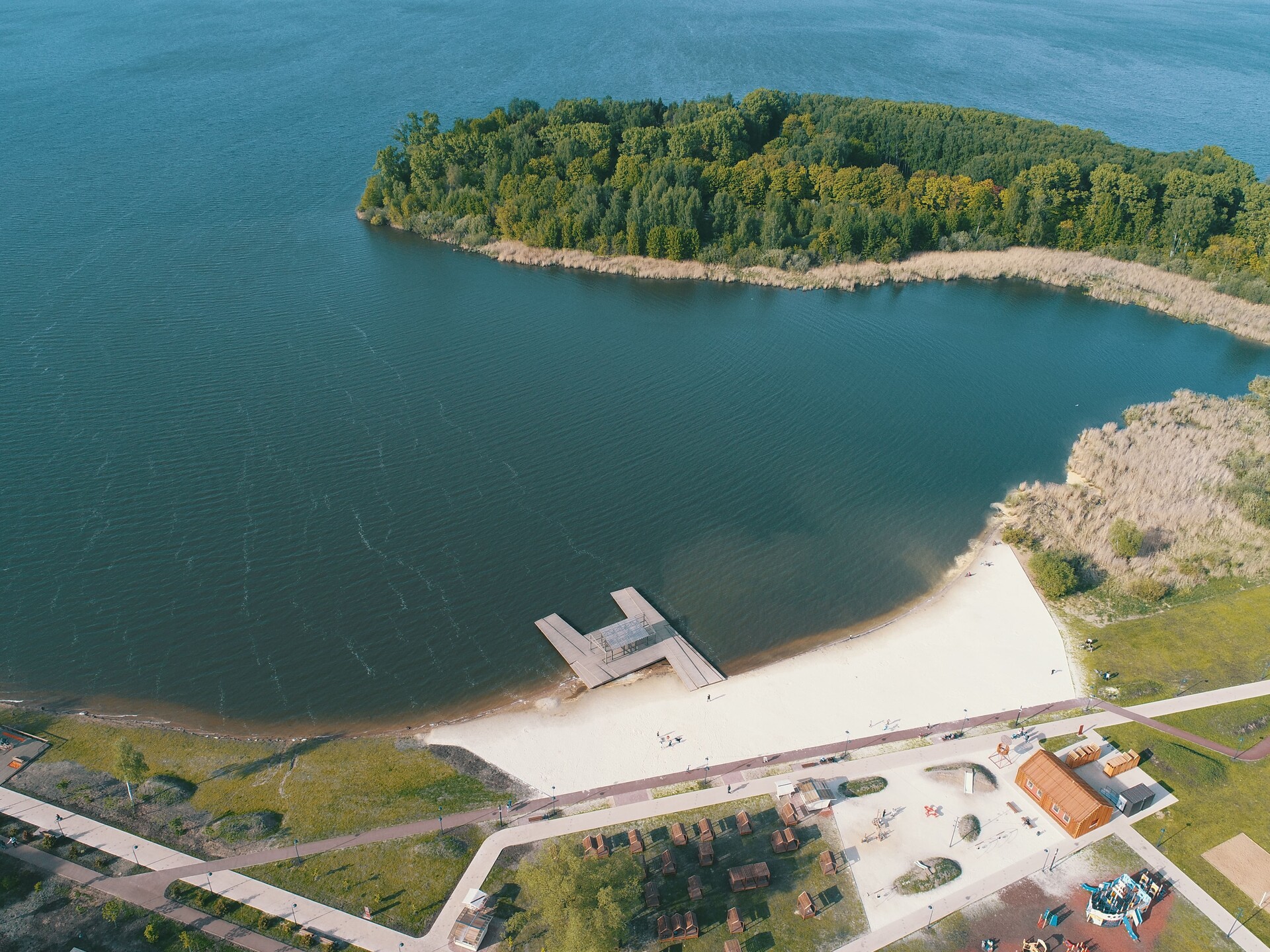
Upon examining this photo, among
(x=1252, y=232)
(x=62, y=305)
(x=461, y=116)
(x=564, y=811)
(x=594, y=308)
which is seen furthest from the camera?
(x=461, y=116)

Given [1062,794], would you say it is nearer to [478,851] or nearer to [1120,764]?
[1120,764]

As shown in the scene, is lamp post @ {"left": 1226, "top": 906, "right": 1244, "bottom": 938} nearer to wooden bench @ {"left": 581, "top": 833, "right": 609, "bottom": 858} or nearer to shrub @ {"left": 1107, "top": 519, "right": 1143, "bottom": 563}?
shrub @ {"left": 1107, "top": 519, "right": 1143, "bottom": 563}

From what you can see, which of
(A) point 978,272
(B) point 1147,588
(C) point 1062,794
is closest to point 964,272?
(A) point 978,272

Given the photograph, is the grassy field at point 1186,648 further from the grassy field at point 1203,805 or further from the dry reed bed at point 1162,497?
the grassy field at point 1203,805

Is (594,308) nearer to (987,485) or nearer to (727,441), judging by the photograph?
(727,441)

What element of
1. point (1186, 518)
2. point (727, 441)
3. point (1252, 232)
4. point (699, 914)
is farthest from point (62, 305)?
point (1252, 232)

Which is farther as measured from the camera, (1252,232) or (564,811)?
(1252,232)
